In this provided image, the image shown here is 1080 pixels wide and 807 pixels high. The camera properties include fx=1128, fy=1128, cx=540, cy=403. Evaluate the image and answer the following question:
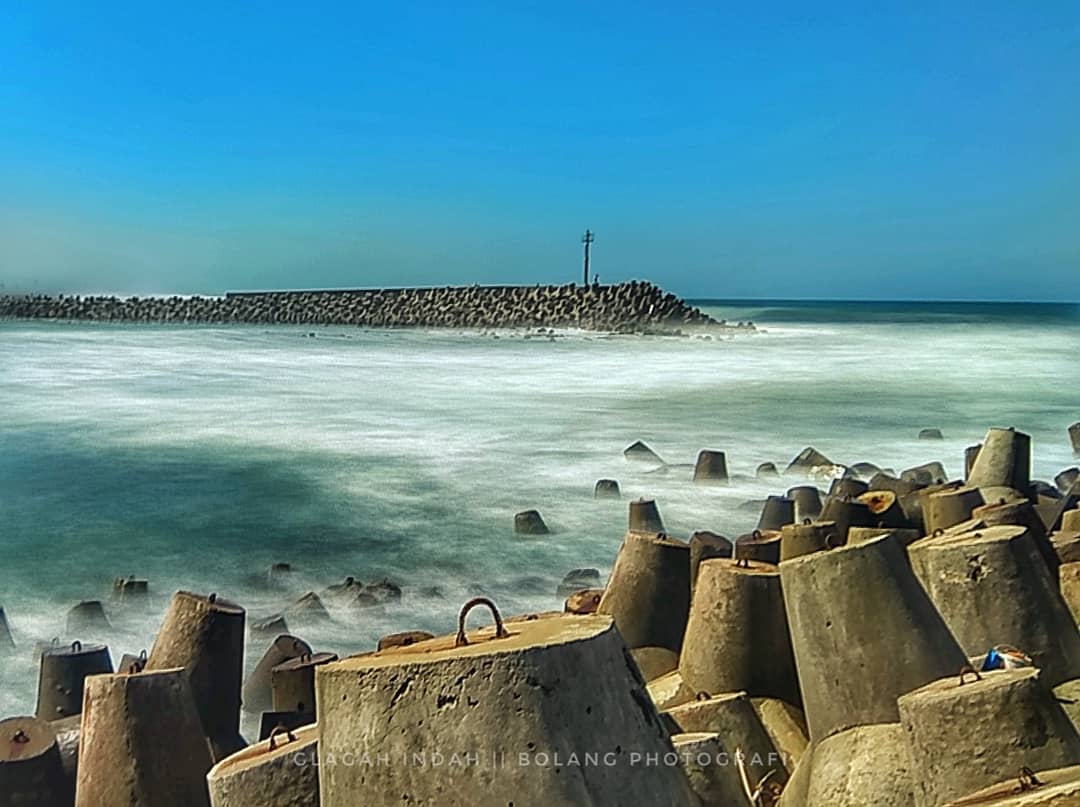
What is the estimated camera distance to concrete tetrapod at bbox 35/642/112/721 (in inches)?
176

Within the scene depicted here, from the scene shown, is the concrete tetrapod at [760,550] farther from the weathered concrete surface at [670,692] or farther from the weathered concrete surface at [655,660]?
the weathered concrete surface at [670,692]

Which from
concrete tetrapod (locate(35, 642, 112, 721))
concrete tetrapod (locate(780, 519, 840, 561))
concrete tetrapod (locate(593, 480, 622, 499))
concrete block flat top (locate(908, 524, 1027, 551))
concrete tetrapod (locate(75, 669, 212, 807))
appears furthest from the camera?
concrete tetrapod (locate(593, 480, 622, 499))

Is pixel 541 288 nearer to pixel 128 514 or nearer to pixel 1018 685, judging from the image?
pixel 128 514

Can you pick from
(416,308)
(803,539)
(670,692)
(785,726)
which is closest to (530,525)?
(803,539)

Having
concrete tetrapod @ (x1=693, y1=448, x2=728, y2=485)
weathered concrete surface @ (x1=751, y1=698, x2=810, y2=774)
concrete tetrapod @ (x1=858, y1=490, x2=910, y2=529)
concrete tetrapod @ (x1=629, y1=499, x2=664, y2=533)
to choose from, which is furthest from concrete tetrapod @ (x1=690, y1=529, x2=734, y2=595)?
concrete tetrapod @ (x1=693, y1=448, x2=728, y2=485)

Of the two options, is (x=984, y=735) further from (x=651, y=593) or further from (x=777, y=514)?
(x=777, y=514)

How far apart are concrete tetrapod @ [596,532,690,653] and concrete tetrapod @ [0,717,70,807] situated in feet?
6.43

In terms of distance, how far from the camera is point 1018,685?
105 inches

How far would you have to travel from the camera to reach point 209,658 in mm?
4000

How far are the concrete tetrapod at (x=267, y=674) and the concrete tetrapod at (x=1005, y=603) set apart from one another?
8.47 ft

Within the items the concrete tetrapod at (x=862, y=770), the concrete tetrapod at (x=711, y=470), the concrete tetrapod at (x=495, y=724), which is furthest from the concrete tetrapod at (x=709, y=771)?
the concrete tetrapod at (x=711, y=470)

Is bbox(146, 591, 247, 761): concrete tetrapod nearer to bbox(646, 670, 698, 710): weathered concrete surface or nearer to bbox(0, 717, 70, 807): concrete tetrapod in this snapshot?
bbox(0, 717, 70, 807): concrete tetrapod

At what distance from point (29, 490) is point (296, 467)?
9.50 ft

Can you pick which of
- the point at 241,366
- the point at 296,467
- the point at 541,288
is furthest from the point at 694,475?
the point at 541,288
